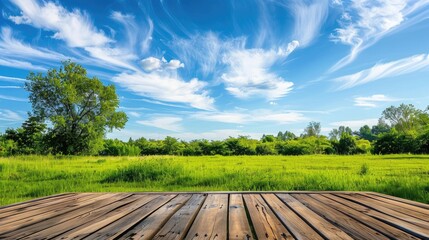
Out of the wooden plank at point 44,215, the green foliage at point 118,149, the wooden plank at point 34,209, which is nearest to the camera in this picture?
the wooden plank at point 44,215

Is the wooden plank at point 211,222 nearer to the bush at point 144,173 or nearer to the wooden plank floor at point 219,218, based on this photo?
the wooden plank floor at point 219,218

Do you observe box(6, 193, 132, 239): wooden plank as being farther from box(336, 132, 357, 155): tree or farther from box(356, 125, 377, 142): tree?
box(356, 125, 377, 142): tree

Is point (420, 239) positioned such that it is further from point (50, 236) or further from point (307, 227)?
point (50, 236)

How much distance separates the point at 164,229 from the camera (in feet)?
6.55

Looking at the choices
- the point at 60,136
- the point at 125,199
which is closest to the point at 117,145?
the point at 60,136

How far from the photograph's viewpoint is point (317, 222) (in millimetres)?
2170

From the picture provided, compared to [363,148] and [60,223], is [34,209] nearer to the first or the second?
[60,223]

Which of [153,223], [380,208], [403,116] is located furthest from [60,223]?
[403,116]

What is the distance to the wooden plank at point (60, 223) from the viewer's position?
1954mm

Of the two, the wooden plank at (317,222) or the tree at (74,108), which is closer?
the wooden plank at (317,222)

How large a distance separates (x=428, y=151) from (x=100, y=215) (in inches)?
1363

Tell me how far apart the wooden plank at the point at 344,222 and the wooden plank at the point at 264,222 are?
0.42 meters

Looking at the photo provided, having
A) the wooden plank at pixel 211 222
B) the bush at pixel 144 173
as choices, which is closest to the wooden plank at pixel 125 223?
the wooden plank at pixel 211 222

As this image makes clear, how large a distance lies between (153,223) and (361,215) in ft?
5.60
